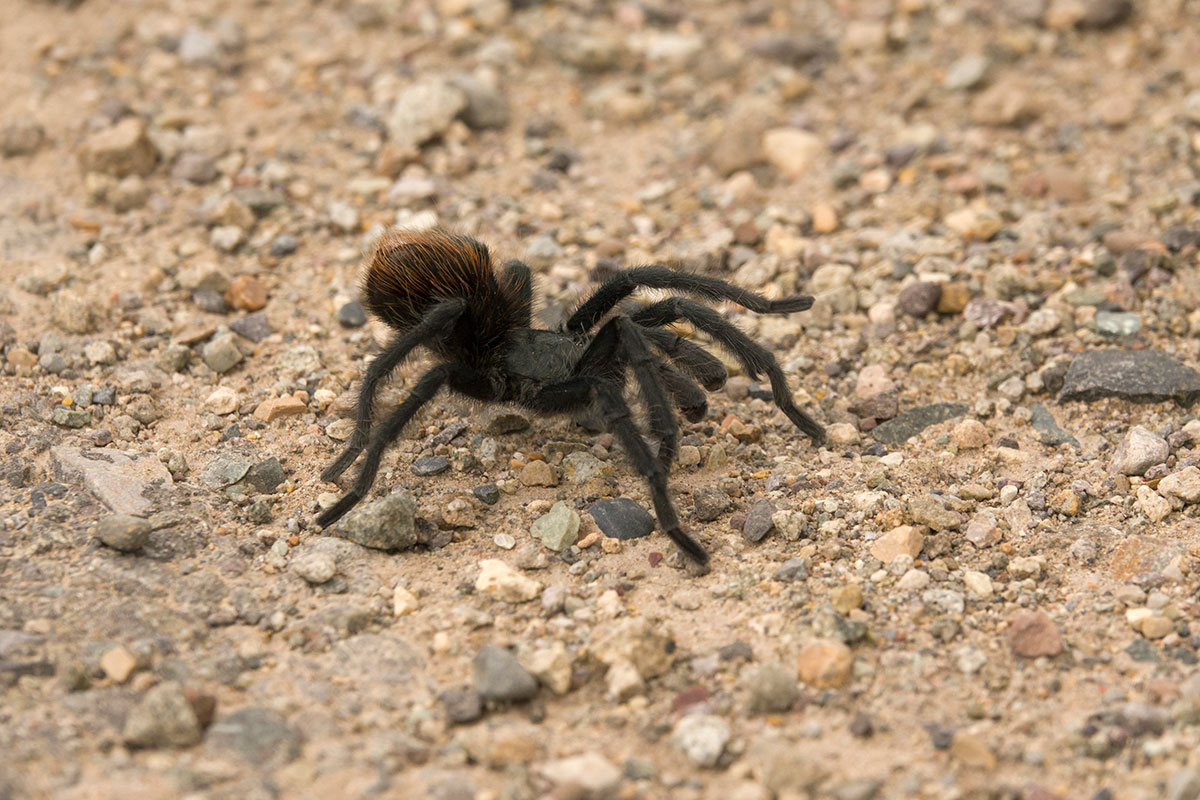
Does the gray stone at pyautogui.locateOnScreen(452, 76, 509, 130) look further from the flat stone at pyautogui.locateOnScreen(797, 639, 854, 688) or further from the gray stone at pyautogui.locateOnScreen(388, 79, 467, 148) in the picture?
the flat stone at pyautogui.locateOnScreen(797, 639, 854, 688)

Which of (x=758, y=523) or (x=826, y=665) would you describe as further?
(x=758, y=523)

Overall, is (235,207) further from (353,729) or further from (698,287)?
(353,729)

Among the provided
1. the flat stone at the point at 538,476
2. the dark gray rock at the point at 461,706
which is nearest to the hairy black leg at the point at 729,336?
the flat stone at the point at 538,476

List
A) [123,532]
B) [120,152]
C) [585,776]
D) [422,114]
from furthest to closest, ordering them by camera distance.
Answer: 1. [422,114]
2. [120,152]
3. [123,532]
4. [585,776]

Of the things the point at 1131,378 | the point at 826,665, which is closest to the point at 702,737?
the point at 826,665

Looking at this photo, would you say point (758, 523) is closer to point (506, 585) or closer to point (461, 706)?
point (506, 585)

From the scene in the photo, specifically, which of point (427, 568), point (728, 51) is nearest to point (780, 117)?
point (728, 51)
